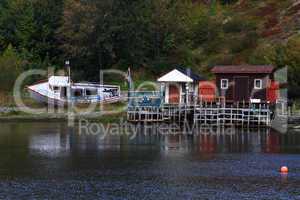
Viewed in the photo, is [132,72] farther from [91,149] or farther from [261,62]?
[91,149]

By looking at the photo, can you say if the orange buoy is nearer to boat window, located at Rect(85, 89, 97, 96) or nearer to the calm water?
the calm water

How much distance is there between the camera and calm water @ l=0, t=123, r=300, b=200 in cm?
4047

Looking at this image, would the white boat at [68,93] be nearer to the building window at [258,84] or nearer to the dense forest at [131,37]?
the dense forest at [131,37]

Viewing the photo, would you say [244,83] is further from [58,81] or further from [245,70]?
[58,81]

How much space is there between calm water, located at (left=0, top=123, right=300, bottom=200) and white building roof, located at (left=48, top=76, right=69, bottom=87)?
1695 centimetres

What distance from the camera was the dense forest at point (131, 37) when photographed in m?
96.7

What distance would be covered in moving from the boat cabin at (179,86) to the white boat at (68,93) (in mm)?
7846

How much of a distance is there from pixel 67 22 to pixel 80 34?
3672 mm

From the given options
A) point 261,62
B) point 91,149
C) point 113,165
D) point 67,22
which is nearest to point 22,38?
point 67,22

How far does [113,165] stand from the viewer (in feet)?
163

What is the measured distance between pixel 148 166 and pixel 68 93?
131 ft

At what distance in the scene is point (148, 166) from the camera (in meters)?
49.6

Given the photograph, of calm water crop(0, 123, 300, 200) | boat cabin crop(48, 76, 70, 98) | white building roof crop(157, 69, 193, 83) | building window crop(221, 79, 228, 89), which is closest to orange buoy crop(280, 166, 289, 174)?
calm water crop(0, 123, 300, 200)

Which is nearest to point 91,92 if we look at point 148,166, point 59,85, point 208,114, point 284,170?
point 59,85
